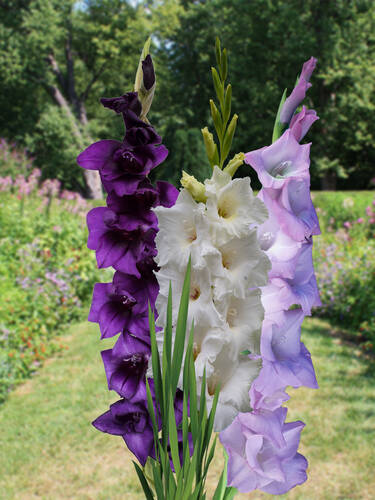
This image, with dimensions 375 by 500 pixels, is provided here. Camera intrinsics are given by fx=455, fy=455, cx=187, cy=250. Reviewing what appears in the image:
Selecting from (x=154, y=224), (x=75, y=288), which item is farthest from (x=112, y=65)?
(x=154, y=224)

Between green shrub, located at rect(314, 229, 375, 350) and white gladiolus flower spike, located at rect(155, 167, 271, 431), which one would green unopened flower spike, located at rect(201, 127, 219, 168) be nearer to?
white gladiolus flower spike, located at rect(155, 167, 271, 431)

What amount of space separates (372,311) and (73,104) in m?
21.6

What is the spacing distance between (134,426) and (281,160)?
48 centimetres

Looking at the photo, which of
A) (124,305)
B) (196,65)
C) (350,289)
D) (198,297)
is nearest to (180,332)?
(198,297)

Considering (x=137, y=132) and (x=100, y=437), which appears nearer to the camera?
(x=137, y=132)

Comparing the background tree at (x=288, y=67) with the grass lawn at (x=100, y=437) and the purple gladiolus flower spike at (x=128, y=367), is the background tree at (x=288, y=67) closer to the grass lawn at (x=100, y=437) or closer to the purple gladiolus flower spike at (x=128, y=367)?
the grass lawn at (x=100, y=437)

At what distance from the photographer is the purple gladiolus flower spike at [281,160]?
67 centimetres

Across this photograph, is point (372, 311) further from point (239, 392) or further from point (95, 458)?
point (239, 392)

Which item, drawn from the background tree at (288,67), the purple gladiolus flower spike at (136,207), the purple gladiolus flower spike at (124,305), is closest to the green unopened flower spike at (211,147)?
the purple gladiolus flower spike at (136,207)

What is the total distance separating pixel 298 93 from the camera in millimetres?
681

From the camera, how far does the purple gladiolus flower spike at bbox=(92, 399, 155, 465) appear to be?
712mm

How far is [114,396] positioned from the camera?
4.18 meters

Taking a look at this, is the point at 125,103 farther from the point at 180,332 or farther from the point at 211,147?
the point at 180,332

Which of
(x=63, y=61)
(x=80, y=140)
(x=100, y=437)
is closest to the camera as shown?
(x=100, y=437)
